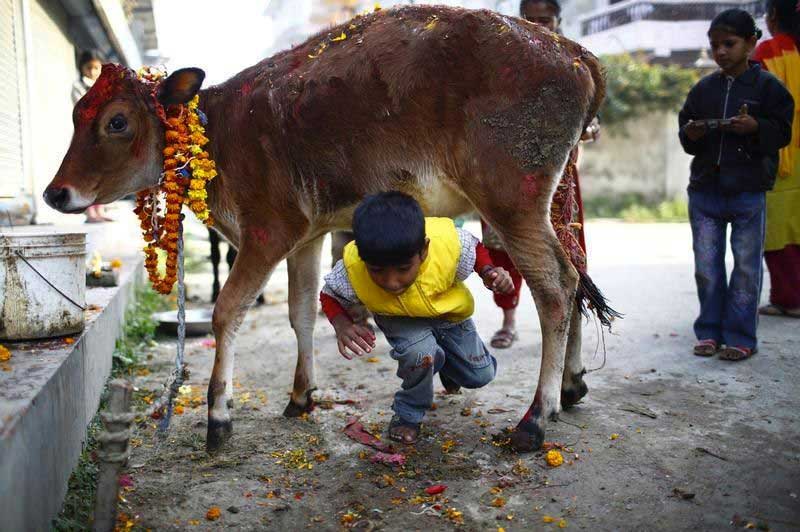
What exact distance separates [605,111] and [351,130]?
1657 centimetres

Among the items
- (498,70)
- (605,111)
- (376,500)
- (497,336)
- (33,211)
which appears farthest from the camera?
(605,111)

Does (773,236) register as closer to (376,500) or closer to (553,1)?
(553,1)

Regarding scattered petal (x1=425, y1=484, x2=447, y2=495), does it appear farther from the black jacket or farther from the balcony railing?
the balcony railing

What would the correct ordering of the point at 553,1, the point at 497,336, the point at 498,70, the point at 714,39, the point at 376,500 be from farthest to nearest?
1. the point at 497,336
2. the point at 553,1
3. the point at 714,39
4. the point at 498,70
5. the point at 376,500

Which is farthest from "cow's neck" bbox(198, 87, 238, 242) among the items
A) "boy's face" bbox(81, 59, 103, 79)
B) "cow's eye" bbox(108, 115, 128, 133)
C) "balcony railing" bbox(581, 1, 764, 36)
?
"balcony railing" bbox(581, 1, 764, 36)

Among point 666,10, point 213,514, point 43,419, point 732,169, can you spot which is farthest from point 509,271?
point 666,10

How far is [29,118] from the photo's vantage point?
7.12 meters

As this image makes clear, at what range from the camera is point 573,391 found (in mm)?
3730

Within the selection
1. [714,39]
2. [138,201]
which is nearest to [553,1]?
[714,39]

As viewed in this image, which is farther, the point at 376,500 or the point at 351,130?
the point at 351,130

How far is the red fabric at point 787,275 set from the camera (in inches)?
215

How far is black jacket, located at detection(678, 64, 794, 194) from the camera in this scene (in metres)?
4.31

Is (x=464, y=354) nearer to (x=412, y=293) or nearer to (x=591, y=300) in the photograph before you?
(x=412, y=293)

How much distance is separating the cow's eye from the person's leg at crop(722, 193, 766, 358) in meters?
3.58
